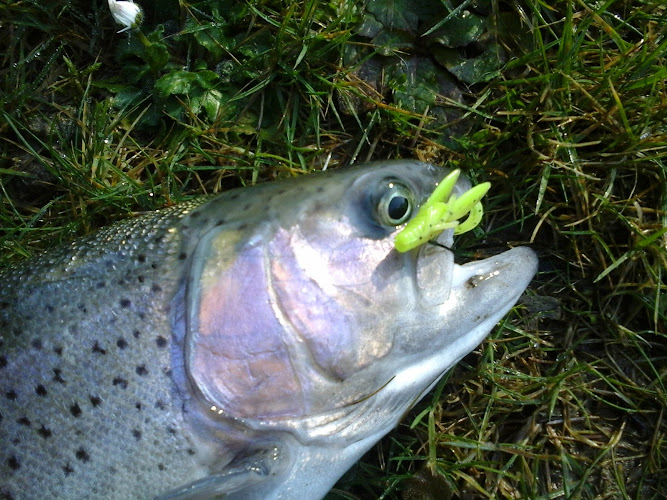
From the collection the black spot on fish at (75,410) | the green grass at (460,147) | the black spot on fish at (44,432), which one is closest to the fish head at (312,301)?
the black spot on fish at (75,410)

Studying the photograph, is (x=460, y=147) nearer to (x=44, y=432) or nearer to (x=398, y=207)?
(x=398, y=207)

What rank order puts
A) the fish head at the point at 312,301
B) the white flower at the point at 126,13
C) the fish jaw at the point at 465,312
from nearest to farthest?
the fish head at the point at 312,301
the fish jaw at the point at 465,312
the white flower at the point at 126,13

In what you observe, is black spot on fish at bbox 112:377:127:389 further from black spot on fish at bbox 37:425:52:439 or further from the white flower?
the white flower

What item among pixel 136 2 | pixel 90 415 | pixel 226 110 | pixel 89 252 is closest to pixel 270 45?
pixel 226 110

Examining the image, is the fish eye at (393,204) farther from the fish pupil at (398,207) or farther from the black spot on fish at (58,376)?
the black spot on fish at (58,376)

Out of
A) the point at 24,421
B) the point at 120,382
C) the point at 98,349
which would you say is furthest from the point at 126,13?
the point at 24,421

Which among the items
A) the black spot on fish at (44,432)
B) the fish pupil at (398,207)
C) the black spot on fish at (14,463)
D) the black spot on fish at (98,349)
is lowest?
the black spot on fish at (14,463)

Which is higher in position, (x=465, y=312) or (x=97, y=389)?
(x=97, y=389)
